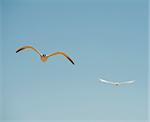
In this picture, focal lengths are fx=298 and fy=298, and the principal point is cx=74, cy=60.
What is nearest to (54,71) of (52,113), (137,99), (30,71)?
(30,71)

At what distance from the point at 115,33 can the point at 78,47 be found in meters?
0.29

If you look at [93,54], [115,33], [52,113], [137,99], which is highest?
[115,33]

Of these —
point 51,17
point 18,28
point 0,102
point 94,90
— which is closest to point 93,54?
point 94,90

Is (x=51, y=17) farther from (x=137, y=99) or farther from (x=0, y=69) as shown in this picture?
(x=137, y=99)

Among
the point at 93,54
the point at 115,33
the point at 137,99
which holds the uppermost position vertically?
the point at 115,33

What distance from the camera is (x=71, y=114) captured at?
216 centimetres

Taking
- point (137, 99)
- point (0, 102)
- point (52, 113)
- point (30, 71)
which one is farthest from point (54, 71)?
point (137, 99)

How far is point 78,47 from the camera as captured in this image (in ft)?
7.08

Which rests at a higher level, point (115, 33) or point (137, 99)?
point (115, 33)

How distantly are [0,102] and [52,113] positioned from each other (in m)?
0.40

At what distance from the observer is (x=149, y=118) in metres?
2.10

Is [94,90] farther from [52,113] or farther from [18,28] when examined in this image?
[18,28]

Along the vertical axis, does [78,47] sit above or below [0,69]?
above

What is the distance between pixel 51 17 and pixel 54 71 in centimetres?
40
